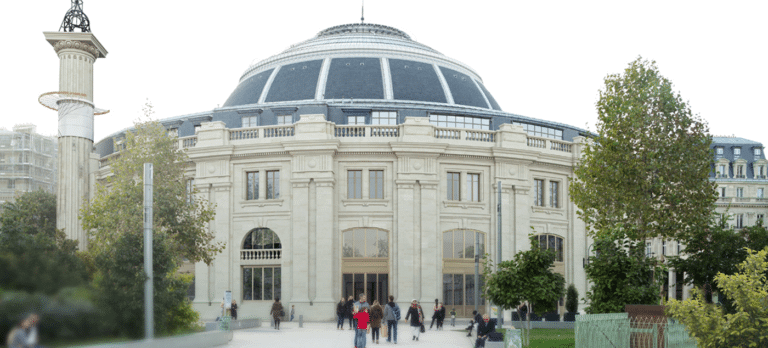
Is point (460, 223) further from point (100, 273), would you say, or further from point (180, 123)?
point (100, 273)

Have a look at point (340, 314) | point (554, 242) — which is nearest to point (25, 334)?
point (340, 314)

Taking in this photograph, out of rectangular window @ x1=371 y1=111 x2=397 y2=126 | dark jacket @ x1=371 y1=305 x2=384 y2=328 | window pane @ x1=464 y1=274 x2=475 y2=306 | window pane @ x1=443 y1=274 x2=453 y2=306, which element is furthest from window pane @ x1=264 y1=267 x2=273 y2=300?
dark jacket @ x1=371 y1=305 x2=384 y2=328

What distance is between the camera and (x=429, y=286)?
3881 centimetres

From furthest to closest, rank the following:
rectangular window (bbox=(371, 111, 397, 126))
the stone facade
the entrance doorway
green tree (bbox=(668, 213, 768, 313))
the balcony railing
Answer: rectangular window (bbox=(371, 111, 397, 126)) < the balcony railing < the entrance doorway < the stone facade < green tree (bbox=(668, 213, 768, 313))

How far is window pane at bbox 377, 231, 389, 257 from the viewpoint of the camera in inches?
1556

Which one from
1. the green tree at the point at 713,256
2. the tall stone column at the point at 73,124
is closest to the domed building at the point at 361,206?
the tall stone column at the point at 73,124

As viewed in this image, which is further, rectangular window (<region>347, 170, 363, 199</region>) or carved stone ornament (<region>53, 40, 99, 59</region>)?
carved stone ornament (<region>53, 40, 99, 59</region>)

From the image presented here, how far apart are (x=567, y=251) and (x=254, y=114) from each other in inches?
858

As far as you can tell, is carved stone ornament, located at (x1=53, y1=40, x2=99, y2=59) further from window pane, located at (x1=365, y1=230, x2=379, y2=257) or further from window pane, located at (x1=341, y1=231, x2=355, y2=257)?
window pane, located at (x1=365, y1=230, x2=379, y2=257)

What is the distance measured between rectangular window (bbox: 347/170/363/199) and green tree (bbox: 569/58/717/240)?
47.3 feet

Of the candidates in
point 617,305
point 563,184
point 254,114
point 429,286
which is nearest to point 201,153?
point 254,114

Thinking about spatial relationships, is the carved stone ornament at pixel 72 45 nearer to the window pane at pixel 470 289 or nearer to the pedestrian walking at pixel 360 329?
the window pane at pixel 470 289

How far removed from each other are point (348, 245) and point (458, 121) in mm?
11565

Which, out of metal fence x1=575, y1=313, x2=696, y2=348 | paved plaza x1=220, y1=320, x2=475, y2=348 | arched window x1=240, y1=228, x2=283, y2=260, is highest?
arched window x1=240, y1=228, x2=283, y2=260
